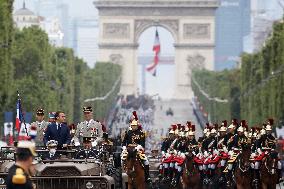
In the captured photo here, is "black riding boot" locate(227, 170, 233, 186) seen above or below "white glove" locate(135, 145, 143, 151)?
below

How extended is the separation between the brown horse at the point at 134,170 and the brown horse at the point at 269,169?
15.6 feet

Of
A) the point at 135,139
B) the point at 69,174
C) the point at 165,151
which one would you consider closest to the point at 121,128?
the point at 165,151

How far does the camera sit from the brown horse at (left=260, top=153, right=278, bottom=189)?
120ft

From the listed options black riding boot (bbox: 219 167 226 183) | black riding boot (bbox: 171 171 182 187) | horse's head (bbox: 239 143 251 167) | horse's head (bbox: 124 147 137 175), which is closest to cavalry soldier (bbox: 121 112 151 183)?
horse's head (bbox: 124 147 137 175)

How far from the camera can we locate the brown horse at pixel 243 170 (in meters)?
35.8

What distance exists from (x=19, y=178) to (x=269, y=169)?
17.9 m

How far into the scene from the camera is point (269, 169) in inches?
1447

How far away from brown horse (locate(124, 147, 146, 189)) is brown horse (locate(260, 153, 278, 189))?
4.74 metres

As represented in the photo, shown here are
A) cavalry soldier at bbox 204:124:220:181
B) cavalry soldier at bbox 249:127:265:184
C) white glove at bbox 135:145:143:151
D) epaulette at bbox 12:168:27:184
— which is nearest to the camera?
epaulette at bbox 12:168:27:184

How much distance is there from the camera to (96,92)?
145 metres

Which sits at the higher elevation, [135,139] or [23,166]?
[23,166]

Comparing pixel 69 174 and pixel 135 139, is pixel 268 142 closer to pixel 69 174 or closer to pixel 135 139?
pixel 135 139

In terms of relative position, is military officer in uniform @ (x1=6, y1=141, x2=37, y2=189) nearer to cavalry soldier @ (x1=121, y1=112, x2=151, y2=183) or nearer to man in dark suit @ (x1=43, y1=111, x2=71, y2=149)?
man in dark suit @ (x1=43, y1=111, x2=71, y2=149)

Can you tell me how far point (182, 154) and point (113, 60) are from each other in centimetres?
15892
